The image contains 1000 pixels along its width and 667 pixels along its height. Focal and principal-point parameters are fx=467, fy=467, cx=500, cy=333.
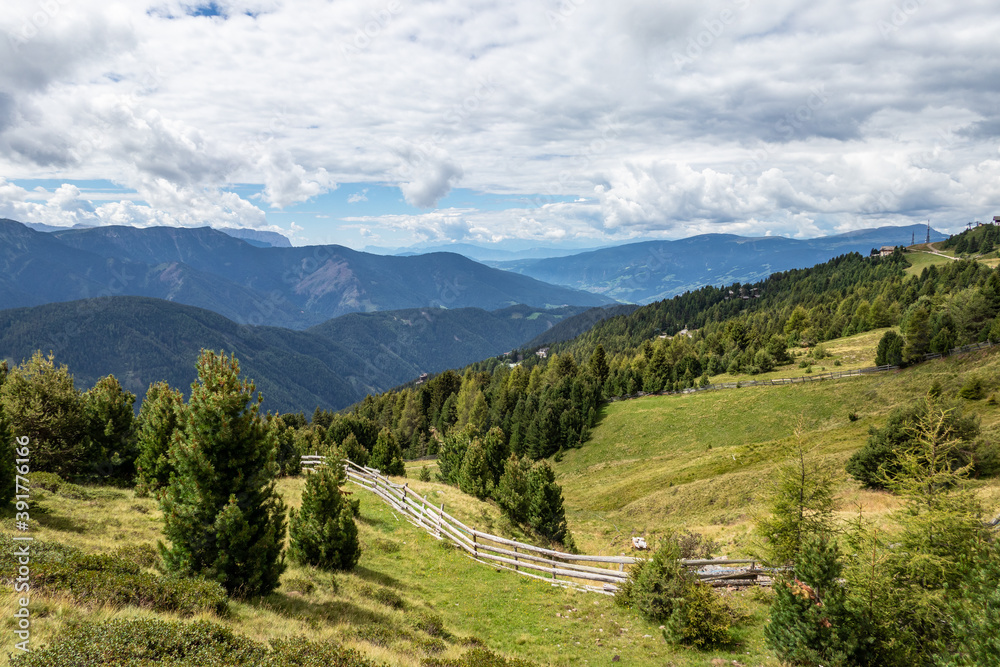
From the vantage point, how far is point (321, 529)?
18781 mm

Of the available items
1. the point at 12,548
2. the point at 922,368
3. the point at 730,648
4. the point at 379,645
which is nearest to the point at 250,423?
the point at 12,548

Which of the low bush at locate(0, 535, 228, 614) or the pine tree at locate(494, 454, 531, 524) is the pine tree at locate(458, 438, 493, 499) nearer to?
the pine tree at locate(494, 454, 531, 524)

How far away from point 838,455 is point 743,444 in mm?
17251

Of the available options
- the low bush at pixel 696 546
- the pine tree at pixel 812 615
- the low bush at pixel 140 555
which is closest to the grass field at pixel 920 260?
the low bush at pixel 696 546

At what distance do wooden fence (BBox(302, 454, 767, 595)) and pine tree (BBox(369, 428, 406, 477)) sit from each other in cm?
1503

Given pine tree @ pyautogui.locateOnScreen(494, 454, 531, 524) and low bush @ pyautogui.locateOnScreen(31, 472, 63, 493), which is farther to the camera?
pine tree @ pyautogui.locateOnScreen(494, 454, 531, 524)

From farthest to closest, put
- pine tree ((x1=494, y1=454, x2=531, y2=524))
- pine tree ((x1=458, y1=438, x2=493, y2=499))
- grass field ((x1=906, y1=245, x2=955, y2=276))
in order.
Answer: grass field ((x1=906, y1=245, x2=955, y2=276)) < pine tree ((x1=458, y1=438, x2=493, y2=499)) < pine tree ((x1=494, y1=454, x2=531, y2=524))

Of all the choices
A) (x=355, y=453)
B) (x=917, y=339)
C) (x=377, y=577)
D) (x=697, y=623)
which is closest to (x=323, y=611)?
(x=377, y=577)

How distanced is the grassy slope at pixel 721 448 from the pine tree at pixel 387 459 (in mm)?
18320

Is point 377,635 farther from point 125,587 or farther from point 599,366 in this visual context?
point 599,366

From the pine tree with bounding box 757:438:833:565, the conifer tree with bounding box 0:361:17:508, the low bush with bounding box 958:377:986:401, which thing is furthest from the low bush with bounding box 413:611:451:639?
the low bush with bounding box 958:377:986:401

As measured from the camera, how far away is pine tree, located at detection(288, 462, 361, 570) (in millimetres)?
18750

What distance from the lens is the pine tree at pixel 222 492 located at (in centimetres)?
1292

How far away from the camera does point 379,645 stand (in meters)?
12.5
